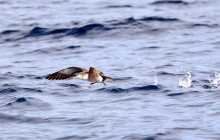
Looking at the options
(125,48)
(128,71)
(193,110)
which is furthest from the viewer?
(125,48)

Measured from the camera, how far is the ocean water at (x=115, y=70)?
30.7ft

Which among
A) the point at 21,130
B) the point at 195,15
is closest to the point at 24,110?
the point at 21,130

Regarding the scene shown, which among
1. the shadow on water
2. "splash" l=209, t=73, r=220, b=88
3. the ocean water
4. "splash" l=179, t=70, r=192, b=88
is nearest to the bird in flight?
the ocean water

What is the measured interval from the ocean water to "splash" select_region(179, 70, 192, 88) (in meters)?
0.05

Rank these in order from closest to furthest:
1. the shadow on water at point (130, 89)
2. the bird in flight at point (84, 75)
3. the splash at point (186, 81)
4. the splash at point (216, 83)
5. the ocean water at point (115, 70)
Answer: the ocean water at point (115, 70)
the bird in flight at point (84, 75)
the shadow on water at point (130, 89)
the splash at point (216, 83)
the splash at point (186, 81)

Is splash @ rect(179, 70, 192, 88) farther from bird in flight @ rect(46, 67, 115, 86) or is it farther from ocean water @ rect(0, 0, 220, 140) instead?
bird in flight @ rect(46, 67, 115, 86)

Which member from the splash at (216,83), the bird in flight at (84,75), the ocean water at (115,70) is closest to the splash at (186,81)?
the ocean water at (115,70)

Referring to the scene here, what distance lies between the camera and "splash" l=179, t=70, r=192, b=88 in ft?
40.5

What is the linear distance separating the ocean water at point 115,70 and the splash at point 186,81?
5cm

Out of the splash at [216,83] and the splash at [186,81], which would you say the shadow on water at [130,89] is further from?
the splash at [216,83]

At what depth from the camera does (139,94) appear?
461 inches

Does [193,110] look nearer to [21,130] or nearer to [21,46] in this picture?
[21,130]

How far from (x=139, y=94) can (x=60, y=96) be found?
1842 millimetres

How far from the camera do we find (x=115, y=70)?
14.5 metres
